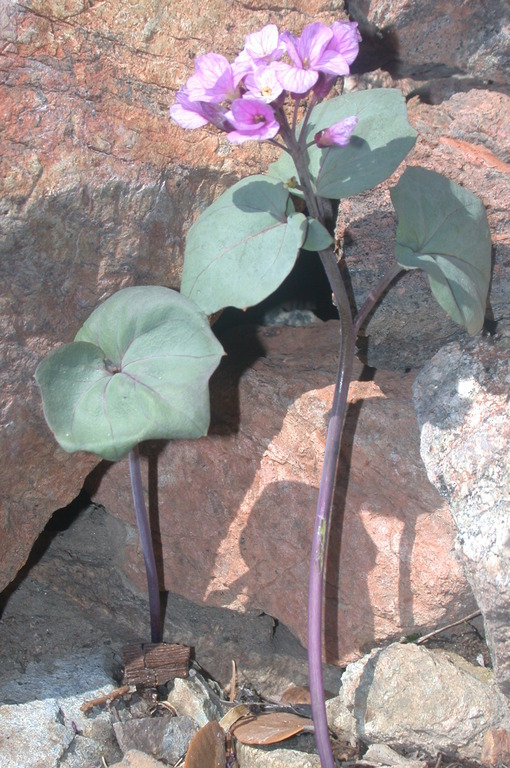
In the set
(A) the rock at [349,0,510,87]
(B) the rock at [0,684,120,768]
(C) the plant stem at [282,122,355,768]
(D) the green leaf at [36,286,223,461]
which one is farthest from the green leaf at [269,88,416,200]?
(B) the rock at [0,684,120,768]

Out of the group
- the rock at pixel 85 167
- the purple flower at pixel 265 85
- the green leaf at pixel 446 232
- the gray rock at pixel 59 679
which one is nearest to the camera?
the purple flower at pixel 265 85

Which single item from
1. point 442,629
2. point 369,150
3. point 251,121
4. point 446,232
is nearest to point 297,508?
point 442,629

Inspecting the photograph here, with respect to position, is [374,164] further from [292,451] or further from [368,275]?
[292,451]

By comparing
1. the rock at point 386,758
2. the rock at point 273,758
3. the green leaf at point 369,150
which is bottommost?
the rock at point 386,758

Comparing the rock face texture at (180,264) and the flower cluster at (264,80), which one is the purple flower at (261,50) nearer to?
the flower cluster at (264,80)

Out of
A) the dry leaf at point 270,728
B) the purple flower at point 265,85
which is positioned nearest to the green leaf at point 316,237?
the purple flower at point 265,85

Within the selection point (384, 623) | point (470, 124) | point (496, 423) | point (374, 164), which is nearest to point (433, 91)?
point (470, 124)

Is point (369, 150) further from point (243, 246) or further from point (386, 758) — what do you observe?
point (386, 758)
